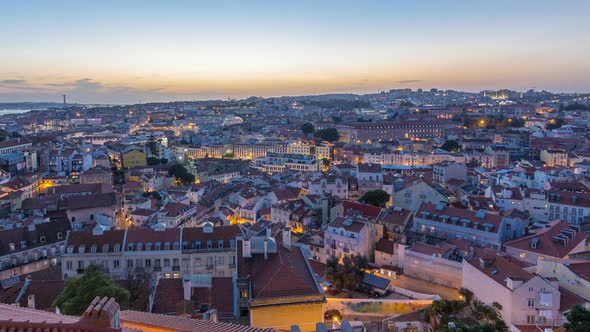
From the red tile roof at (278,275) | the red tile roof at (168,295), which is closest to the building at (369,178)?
the red tile roof at (278,275)

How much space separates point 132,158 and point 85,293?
44137 millimetres

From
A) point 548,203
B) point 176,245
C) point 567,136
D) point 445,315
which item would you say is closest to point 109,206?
point 176,245

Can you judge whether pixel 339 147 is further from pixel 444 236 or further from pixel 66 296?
pixel 66 296

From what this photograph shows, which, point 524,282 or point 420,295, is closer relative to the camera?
point 524,282

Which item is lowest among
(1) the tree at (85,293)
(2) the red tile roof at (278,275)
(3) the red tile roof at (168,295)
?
(3) the red tile roof at (168,295)

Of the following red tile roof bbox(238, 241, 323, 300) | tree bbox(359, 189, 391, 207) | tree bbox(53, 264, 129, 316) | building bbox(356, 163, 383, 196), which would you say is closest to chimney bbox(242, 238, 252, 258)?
red tile roof bbox(238, 241, 323, 300)

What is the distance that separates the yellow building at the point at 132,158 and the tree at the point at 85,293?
140 ft

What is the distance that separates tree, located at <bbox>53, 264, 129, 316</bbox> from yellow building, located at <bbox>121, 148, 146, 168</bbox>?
140 ft

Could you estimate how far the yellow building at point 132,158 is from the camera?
171ft

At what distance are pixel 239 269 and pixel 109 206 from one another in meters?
16.0

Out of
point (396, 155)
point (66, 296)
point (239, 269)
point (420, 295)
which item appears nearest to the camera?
point (66, 296)

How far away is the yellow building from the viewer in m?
52.1

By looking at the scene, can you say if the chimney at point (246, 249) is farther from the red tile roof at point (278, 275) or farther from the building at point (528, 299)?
the building at point (528, 299)

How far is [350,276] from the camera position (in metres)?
17.7
